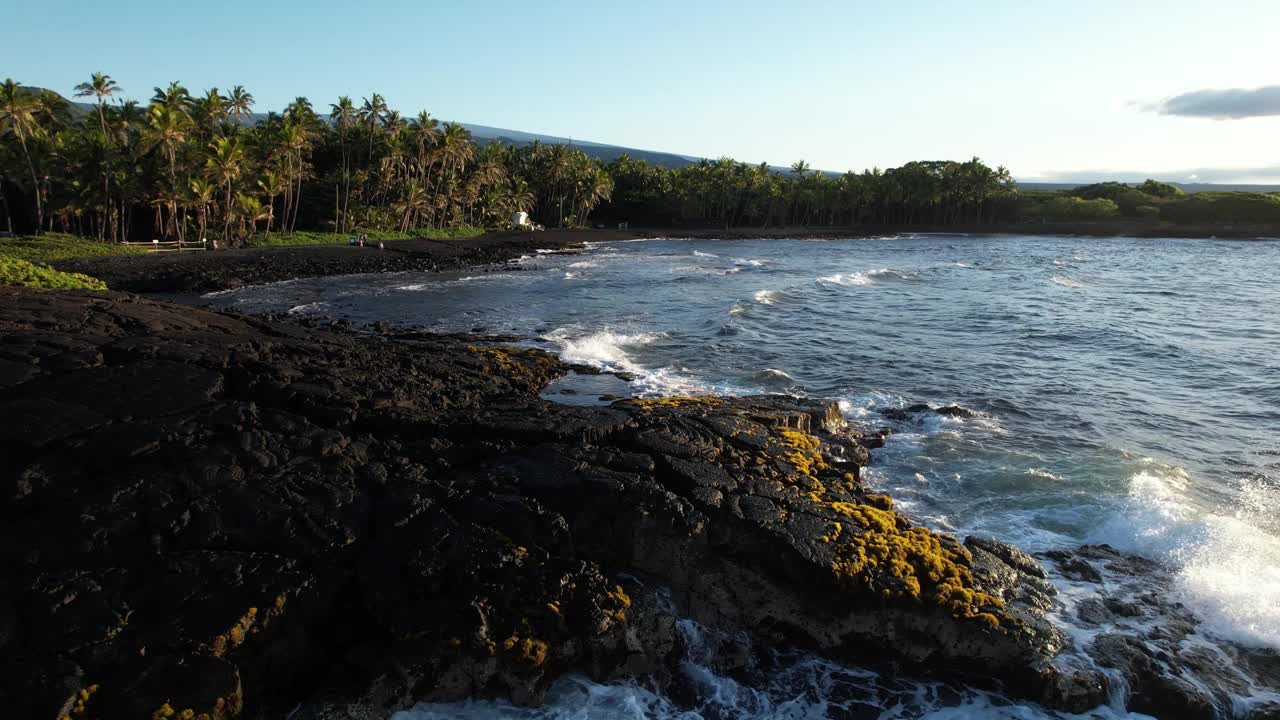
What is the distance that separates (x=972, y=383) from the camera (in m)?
23.1

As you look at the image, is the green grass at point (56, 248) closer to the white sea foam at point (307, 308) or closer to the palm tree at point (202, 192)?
the palm tree at point (202, 192)

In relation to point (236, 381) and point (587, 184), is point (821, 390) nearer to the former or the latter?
point (236, 381)

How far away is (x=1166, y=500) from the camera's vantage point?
45.8 ft

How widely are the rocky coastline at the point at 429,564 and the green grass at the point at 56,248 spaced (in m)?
37.7

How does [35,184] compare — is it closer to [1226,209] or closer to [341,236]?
[341,236]

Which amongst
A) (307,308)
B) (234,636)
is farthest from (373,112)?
(234,636)

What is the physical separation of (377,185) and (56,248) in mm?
30270

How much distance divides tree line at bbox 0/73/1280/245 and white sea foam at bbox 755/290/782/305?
123 feet

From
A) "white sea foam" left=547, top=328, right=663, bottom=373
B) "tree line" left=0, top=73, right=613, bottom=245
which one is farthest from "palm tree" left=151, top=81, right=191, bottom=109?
"white sea foam" left=547, top=328, right=663, bottom=373

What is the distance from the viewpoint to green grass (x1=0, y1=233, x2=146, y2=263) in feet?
138

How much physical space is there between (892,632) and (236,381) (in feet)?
39.5

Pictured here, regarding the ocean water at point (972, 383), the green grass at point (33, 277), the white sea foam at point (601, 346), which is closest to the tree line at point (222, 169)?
the ocean water at point (972, 383)

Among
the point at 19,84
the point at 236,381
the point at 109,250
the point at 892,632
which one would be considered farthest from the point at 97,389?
the point at 19,84

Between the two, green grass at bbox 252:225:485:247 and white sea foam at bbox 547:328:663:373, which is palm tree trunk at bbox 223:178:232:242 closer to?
green grass at bbox 252:225:485:247
